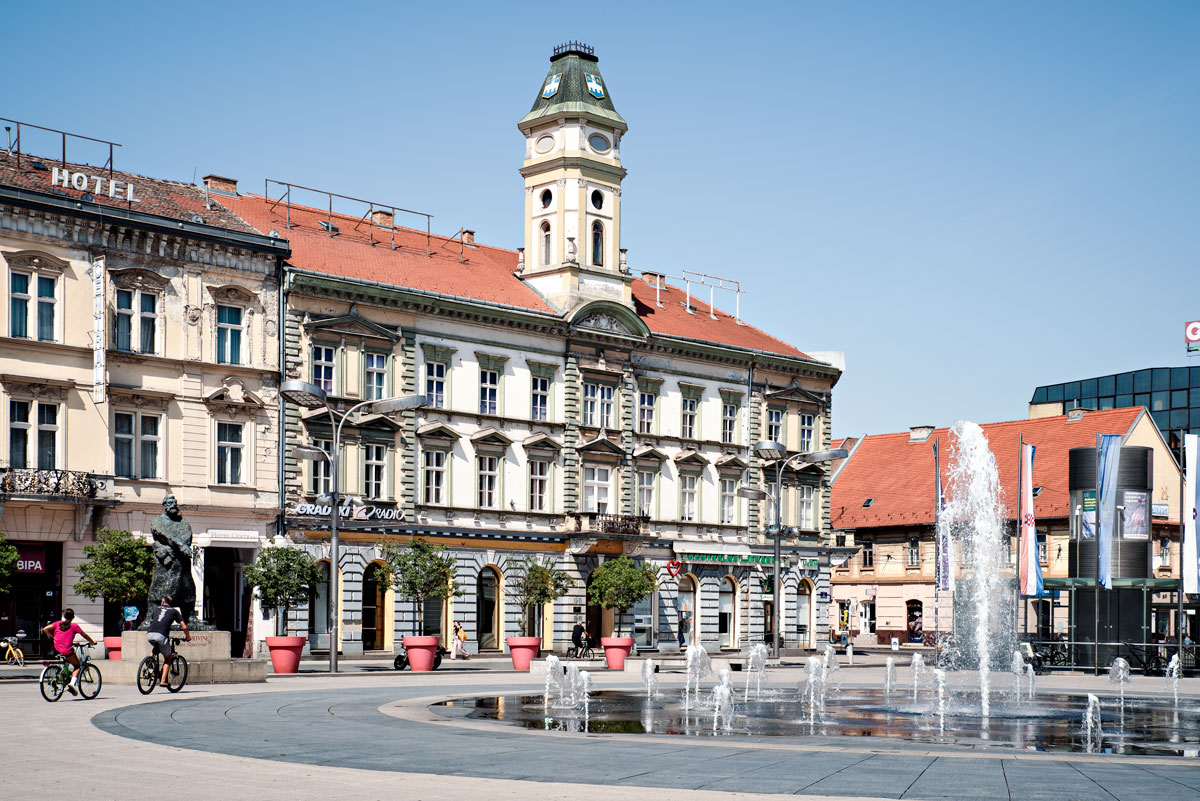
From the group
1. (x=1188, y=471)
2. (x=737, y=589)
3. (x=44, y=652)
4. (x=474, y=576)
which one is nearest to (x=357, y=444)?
(x=474, y=576)

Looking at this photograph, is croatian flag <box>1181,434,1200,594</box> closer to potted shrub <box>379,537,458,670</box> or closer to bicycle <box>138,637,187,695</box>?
potted shrub <box>379,537,458,670</box>

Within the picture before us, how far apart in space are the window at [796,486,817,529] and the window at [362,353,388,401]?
890 inches

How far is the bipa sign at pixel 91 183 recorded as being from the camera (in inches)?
1905

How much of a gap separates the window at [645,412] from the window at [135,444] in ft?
70.3

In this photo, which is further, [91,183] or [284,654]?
A: [91,183]

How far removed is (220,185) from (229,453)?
11605 millimetres

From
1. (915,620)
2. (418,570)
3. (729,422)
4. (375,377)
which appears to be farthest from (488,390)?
(915,620)

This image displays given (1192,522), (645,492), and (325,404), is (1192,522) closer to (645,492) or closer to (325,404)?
(645,492)

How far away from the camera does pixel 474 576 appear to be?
187 ft


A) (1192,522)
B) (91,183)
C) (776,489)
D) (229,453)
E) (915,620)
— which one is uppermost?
(91,183)

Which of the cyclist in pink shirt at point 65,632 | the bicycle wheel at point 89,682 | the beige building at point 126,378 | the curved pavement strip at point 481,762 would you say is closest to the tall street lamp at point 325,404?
the beige building at point 126,378

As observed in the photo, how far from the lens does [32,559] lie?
4562 cm

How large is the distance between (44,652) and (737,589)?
3076 cm

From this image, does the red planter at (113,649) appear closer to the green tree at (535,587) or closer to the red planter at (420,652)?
the red planter at (420,652)
